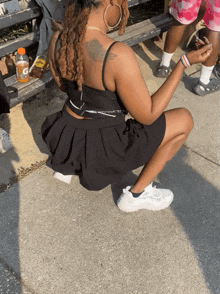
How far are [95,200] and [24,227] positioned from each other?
0.55 metres

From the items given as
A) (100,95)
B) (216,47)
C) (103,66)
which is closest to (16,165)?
(100,95)

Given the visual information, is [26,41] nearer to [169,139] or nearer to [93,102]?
[93,102]

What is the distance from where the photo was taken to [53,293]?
2.19 metres

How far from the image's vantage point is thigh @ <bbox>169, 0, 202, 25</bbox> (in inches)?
145

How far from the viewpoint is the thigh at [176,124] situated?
8.14 feet

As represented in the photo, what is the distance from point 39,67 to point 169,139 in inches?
65.7

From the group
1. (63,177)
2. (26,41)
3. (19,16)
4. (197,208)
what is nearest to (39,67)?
(26,41)

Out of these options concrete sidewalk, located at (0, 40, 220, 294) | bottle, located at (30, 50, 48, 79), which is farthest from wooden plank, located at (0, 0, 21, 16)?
concrete sidewalk, located at (0, 40, 220, 294)

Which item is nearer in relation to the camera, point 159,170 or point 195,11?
point 159,170

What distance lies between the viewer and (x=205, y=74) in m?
3.96

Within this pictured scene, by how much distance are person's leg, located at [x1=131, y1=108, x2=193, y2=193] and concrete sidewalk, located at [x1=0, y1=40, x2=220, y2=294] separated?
1.15 feet

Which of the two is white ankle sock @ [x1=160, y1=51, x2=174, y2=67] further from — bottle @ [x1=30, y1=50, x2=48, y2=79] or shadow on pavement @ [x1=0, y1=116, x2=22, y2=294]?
shadow on pavement @ [x1=0, y1=116, x2=22, y2=294]

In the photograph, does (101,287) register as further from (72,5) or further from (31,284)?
(72,5)

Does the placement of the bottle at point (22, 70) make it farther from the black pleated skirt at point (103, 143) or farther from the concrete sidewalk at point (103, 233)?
the black pleated skirt at point (103, 143)
